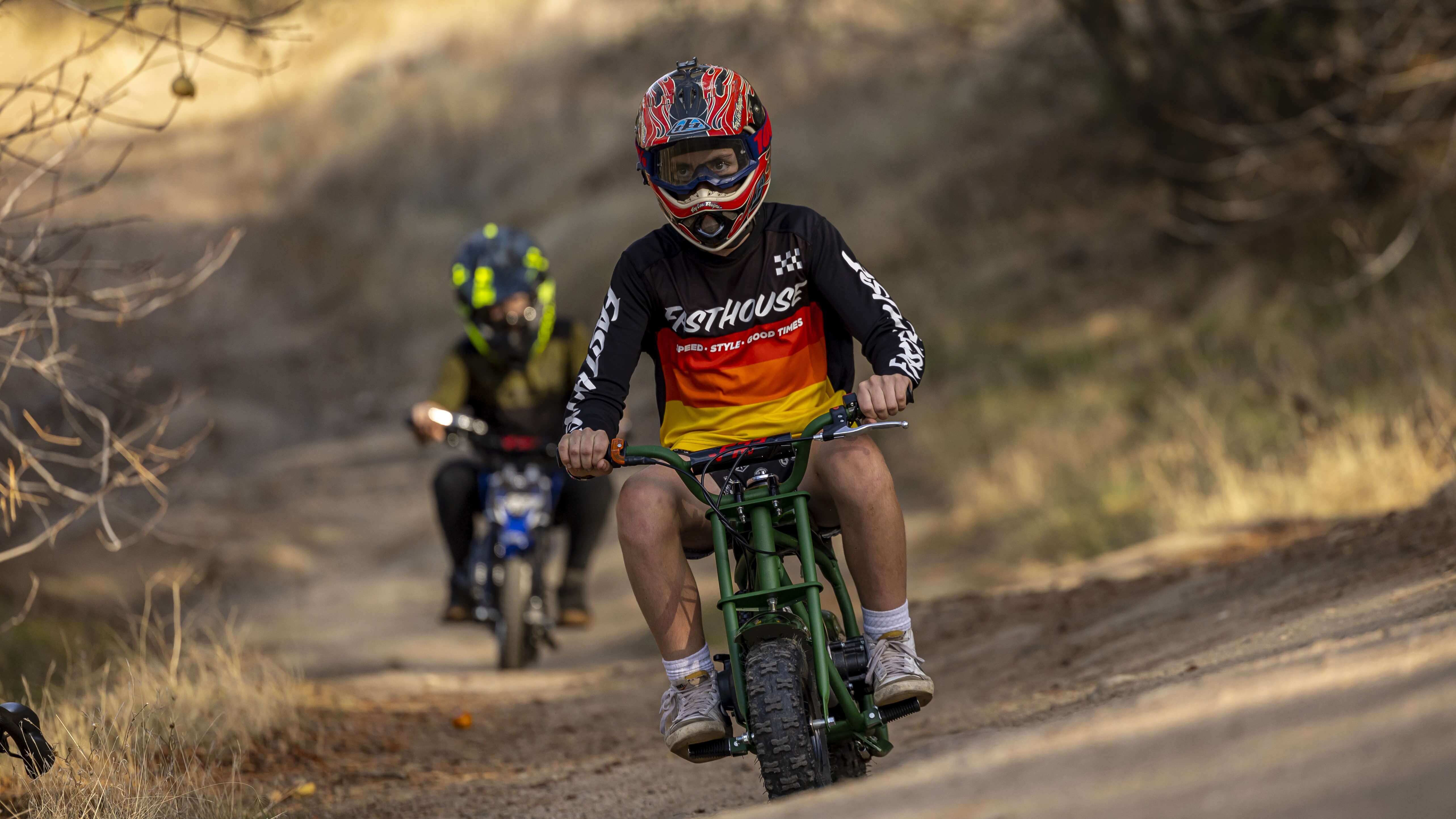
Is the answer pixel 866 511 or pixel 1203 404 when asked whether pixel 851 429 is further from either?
pixel 1203 404

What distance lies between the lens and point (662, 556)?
4117 mm

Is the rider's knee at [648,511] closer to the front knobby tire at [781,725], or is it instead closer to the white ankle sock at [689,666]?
the white ankle sock at [689,666]

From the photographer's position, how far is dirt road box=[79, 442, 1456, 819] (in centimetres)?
273

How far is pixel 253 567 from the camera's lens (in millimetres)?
12633

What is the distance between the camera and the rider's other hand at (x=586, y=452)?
403 centimetres

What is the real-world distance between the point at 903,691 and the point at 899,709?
142 millimetres

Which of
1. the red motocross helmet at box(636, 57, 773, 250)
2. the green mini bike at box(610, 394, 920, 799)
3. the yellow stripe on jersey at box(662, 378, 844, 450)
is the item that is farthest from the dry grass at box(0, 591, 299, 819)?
the red motocross helmet at box(636, 57, 773, 250)

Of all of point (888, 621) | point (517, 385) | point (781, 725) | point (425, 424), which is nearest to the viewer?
point (781, 725)

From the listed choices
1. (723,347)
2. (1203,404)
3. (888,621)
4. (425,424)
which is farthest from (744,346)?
(1203,404)

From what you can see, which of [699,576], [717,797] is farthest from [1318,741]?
[699,576]

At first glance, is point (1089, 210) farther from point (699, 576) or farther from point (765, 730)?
point (765, 730)

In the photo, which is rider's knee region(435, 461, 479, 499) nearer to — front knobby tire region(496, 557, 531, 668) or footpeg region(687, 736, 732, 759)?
front knobby tire region(496, 557, 531, 668)

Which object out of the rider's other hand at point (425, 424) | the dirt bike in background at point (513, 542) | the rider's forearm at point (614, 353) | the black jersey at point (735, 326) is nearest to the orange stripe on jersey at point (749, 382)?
the black jersey at point (735, 326)

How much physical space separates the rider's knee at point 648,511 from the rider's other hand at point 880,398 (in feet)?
2.15
